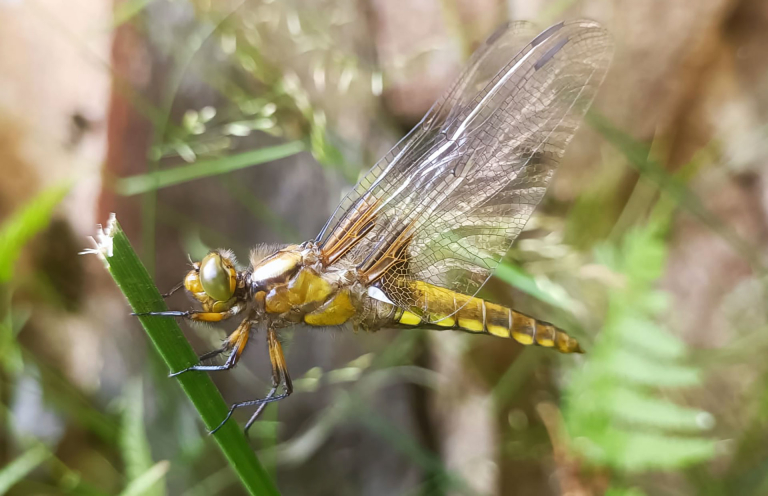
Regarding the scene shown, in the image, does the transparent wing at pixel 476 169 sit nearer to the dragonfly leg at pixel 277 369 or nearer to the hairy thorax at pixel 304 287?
the hairy thorax at pixel 304 287

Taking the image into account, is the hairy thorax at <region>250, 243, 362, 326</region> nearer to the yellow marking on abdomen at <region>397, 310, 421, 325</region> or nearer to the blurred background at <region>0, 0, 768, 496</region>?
the yellow marking on abdomen at <region>397, 310, 421, 325</region>

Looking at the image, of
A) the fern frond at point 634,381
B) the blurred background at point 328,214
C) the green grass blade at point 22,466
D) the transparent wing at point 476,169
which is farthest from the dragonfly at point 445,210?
the green grass blade at point 22,466

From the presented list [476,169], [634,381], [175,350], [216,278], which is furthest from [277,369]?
[634,381]

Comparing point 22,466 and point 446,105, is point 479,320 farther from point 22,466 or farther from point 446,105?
point 22,466

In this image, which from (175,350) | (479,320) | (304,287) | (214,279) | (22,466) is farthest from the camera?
(22,466)

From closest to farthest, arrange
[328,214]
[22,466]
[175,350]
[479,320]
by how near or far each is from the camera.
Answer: [175,350] < [479,320] < [22,466] < [328,214]

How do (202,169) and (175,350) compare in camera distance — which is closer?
(175,350)

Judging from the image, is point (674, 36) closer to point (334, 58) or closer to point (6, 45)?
point (334, 58)
